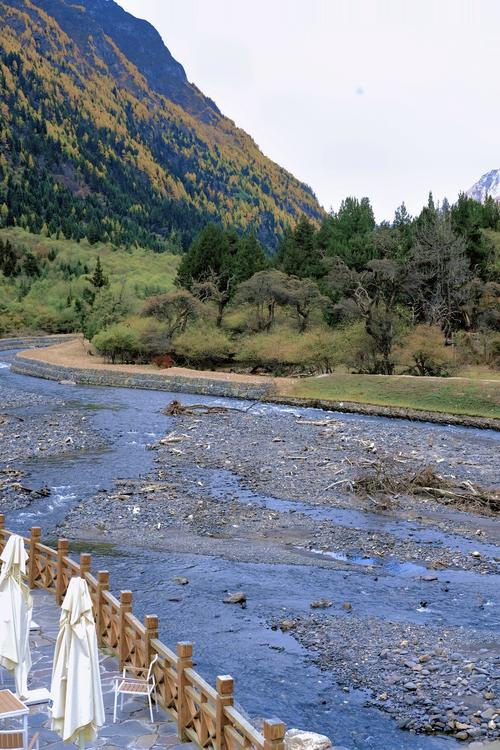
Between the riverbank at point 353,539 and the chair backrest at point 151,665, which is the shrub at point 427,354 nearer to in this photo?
the riverbank at point 353,539

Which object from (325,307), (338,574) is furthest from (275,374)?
(338,574)

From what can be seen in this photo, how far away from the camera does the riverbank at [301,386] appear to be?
42906 mm

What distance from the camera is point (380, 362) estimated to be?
177ft

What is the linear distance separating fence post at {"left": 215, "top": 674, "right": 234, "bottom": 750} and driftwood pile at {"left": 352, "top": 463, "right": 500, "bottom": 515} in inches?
624

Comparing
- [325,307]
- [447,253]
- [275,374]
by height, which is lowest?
[275,374]

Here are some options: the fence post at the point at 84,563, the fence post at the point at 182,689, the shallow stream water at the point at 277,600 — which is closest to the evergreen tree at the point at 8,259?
the shallow stream water at the point at 277,600

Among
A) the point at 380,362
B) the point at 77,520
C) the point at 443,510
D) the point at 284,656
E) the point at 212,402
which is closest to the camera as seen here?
the point at 284,656

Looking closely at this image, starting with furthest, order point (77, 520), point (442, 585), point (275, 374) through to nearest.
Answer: point (275, 374)
point (77, 520)
point (442, 585)

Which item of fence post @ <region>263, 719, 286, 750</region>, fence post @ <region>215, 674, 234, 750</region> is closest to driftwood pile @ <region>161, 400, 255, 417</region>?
fence post @ <region>215, 674, 234, 750</region>

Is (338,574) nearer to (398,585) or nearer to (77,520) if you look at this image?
(398,585)

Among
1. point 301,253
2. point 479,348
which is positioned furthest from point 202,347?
point 479,348

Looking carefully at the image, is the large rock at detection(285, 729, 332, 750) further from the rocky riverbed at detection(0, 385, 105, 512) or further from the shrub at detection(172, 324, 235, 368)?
the shrub at detection(172, 324, 235, 368)

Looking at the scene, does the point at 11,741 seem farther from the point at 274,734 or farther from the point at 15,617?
the point at 274,734

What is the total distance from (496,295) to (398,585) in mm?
46338
